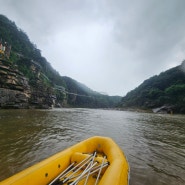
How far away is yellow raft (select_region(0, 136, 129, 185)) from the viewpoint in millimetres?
3133

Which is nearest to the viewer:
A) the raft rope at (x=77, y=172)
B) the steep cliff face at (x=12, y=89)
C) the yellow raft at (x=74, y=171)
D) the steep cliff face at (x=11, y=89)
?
the yellow raft at (x=74, y=171)

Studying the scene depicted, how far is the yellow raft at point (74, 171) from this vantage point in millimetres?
3133

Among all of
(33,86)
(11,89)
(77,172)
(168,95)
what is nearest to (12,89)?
(11,89)

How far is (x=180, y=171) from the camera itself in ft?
18.3

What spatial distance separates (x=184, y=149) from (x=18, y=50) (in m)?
92.4

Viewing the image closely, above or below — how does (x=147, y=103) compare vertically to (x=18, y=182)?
above

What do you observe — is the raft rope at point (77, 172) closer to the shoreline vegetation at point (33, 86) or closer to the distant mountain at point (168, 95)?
the shoreline vegetation at point (33, 86)

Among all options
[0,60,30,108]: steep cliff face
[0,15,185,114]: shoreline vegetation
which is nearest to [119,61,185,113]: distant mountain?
[0,15,185,114]: shoreline vegetation

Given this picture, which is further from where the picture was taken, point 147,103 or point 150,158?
point 147,103

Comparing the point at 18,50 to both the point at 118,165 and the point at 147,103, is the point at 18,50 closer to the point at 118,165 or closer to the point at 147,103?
the point at 147,103

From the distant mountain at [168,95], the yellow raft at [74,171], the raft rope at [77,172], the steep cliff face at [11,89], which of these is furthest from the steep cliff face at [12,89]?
the distant mountain at [168,95]

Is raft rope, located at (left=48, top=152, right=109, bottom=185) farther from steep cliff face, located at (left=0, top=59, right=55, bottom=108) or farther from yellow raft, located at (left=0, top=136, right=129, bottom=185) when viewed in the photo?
steep cliff face, located at (left=0, top=59, right=55, bottom=108)

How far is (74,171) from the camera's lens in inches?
170

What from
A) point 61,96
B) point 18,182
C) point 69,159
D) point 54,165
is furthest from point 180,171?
point 61,96
